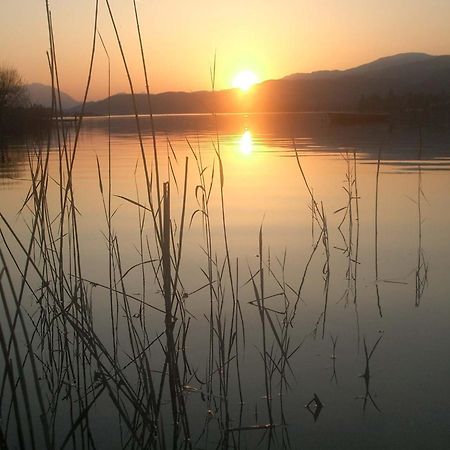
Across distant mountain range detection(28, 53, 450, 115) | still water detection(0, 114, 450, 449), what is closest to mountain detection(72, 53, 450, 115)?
distant mountain range detection(28, 53, 450, 115)

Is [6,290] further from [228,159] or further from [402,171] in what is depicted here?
[228,159]

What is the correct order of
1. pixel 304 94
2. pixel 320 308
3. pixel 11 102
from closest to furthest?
pixel 320 308 → pixel 11 102 → pixel 304 94

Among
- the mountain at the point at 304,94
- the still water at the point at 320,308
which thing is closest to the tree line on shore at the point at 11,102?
the still water at the point at 320,308

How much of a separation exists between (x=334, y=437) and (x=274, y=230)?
318 centimetres

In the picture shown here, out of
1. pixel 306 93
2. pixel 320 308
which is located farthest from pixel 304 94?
pixel 320 308

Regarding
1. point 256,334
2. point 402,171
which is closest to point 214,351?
point 256,334

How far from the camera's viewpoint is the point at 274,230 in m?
5.16

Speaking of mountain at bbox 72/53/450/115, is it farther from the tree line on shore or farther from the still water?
the still water

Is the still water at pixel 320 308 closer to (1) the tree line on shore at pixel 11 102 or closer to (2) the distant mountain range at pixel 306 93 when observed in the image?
(1) the tree line on shore at pixel 11 102

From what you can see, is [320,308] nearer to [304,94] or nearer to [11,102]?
[11,102]

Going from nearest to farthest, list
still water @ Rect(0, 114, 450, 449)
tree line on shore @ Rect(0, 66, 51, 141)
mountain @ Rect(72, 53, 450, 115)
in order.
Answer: still water @ Rect(0, 114, 450, 449), tree line on shore @ Rect(0, 66, 51, 141), mountain @ Rect(72, 53, 450, 115)

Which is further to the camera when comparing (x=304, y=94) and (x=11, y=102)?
(x=304, y=94)

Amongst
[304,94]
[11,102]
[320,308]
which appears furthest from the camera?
[304,94]

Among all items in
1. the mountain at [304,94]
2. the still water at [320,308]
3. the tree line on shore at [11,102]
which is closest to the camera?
the still water at [320,308]
